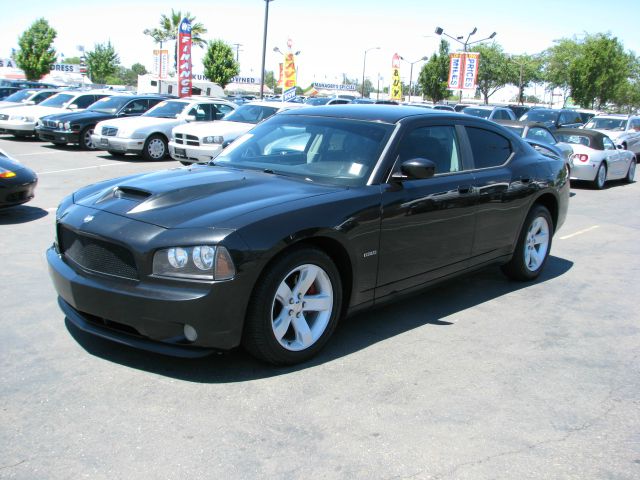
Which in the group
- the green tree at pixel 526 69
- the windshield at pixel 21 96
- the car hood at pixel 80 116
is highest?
the green tree at pixel 526 69

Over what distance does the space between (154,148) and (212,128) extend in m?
2.39

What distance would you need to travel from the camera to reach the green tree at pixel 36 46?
179 ft

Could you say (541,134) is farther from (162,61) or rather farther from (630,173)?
(162,61)

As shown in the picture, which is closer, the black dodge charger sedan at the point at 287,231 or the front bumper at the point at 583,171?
the black dodge charger sedan at the point at 287,231

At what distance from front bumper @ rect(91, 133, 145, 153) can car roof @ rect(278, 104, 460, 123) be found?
36.5ft

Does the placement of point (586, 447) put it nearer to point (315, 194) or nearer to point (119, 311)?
point (315, 194)

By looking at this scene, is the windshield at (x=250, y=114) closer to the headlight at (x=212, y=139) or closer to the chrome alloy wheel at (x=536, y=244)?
the headlight at (x=212, y=139)

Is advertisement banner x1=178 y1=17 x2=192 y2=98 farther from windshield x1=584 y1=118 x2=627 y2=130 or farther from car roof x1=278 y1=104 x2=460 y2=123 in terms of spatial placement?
car roof x1=278 y1=104 x2=460 y2=123

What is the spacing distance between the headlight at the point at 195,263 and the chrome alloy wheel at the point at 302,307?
44 cm

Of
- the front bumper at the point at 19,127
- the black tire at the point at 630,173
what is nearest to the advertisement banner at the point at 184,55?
the front bumper at the point at 19,127

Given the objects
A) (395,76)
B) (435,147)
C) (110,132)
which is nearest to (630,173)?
(110,132)

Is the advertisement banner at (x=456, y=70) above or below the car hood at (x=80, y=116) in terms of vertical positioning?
above

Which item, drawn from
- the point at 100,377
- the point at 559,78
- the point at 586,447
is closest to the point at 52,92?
the point at 100,377

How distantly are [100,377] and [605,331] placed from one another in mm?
3871
